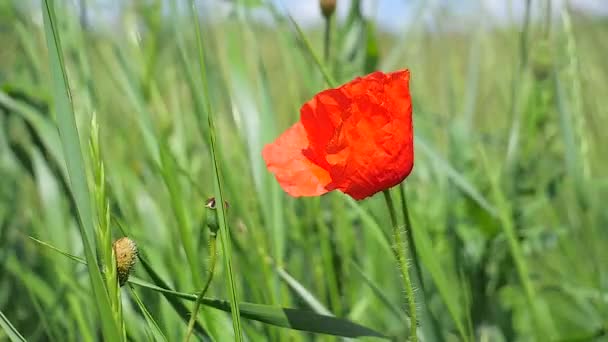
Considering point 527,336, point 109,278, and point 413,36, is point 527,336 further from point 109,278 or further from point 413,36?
point 109,278

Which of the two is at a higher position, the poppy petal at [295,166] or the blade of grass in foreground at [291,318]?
the poppy petal at [295,166]

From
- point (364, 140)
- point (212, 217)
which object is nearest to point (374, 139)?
point (364, 140)

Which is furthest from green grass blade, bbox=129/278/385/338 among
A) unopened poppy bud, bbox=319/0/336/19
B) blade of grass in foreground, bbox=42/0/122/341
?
unopened poppy bud, bbox=319/0/336/19

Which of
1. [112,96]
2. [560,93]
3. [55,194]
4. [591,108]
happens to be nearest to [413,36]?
[591,108]

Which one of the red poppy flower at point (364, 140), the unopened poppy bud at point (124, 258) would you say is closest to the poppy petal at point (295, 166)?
the red poppy flower at point (364, 140)

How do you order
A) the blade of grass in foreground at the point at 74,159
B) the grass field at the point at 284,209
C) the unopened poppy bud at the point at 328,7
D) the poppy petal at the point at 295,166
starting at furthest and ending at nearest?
1. the unopened poppy bud at the point at 328,7
2. the grass field at the point at 284,209
3. the poppy petal at the point at 295,166
4. the blade of grass in foreground at the point at 74,159

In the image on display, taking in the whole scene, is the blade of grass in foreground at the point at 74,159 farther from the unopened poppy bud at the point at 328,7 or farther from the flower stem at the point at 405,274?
the unopened poppy bud at the point at 328,7
